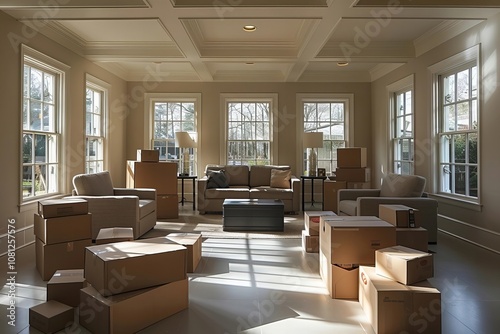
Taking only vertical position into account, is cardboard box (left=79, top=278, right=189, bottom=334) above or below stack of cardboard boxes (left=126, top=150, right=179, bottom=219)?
below

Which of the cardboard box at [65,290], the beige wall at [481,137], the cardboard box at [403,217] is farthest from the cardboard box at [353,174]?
the cardboard box at [65,290]

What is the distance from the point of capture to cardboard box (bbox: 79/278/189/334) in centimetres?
211

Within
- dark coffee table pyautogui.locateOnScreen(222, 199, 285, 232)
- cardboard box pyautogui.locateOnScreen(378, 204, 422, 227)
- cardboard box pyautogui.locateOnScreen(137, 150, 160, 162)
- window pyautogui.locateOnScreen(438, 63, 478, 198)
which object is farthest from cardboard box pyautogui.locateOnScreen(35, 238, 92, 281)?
window pyautogui.locateOnScreen(438, 63, 478, 198)

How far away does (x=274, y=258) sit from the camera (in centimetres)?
384

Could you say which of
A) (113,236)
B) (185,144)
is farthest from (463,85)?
(185,144)

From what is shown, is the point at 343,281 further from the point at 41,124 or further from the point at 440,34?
the point at 41,124

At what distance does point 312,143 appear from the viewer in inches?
289

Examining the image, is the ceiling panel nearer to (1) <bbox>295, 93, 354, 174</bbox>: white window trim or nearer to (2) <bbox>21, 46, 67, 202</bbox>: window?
(2) <bbox>21, 46, 67, 202</bbox>: window

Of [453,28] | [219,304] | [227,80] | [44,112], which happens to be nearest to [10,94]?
[44,112]

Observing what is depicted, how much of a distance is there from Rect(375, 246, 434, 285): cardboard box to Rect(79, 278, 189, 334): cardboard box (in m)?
1.43

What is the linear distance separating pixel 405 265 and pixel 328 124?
6092mm

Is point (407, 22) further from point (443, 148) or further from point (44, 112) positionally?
point (44, 112)

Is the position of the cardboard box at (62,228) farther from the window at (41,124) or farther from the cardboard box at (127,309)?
the window at (41,124)

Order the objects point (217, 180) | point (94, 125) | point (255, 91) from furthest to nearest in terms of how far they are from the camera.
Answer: point (255, 91) → point (217, 180) → point (94, 125)
